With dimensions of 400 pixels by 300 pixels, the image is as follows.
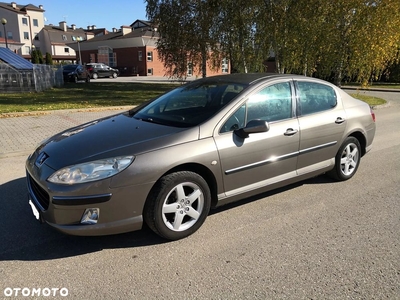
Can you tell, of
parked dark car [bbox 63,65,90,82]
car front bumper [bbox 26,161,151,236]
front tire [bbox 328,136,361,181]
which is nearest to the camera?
car front bumper [bbox 26,161,151,236]

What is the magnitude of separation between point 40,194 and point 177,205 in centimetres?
129

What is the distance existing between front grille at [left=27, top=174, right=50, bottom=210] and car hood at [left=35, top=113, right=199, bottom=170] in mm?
246

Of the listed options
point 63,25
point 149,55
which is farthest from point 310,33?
point 63,25

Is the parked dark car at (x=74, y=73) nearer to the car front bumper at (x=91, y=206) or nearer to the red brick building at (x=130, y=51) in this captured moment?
the red brick building at (x=130, y=51)

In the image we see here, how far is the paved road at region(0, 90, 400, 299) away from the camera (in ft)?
8.57

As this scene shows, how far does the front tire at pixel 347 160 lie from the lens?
15.6 ft

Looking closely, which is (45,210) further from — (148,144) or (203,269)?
(203,269)

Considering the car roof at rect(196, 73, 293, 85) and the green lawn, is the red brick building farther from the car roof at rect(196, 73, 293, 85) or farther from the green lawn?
the car roof at rect(196, 73, 293, 85)

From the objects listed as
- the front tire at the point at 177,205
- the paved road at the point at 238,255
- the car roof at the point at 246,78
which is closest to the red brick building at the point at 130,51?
the car roof at the point at 246,78

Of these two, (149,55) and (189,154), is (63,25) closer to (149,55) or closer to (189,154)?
(149,55)

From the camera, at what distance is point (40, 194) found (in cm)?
316

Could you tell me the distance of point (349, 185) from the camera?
15.8 ft

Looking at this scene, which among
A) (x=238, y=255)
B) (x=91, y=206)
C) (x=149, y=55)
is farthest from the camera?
(x=149, y=55)

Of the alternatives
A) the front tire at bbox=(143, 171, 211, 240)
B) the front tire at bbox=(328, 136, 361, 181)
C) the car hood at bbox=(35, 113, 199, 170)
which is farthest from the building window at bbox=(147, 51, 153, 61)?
the front tire at bbox=(143, 171, 211, 240)
